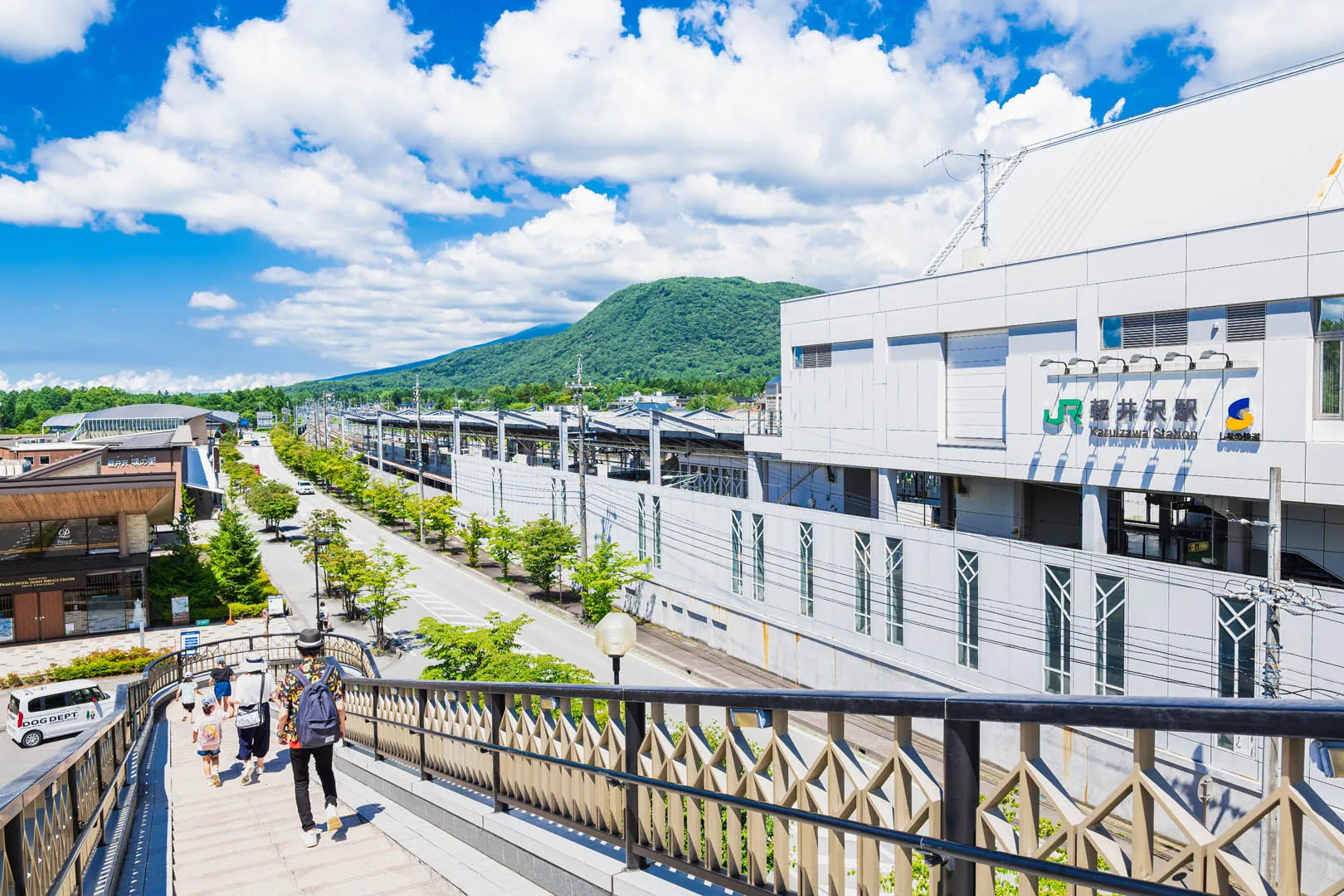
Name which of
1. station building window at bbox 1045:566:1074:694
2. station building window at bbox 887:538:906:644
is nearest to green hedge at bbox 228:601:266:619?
station building window at bbox 887:538:906:644

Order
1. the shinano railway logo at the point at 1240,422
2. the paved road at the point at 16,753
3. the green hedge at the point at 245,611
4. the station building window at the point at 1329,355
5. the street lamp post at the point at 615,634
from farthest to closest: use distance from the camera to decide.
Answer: the green hedge at the point at 245,611 → the paved road at the point at 16,753 → the shinano railway logo at the point at 1240,422 → the station building window at the point at 1329,355 → the street lamp post at the point at 615,634

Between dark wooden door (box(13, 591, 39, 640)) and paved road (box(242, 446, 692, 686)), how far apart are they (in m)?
8.83

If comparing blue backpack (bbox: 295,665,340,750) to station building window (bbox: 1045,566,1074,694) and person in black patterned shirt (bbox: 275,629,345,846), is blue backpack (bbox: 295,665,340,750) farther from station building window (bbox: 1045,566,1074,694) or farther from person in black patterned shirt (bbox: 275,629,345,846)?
station building window (bbox: 1045,566,1074,694)

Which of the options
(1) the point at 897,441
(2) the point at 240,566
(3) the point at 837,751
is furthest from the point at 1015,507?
(2) the point at 240,566

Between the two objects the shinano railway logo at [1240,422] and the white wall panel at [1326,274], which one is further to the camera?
the shinano railway logo at [1240,422]

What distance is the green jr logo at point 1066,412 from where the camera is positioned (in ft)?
60.5

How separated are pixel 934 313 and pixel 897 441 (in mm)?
3567

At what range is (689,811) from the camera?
160 inches

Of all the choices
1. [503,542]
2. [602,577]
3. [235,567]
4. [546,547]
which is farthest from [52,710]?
[503,542]

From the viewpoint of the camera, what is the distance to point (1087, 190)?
26.3 m

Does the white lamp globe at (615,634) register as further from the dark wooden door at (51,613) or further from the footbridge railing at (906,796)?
the dark wooden door at (51,613)

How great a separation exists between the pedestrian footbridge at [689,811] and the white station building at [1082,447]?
9.49 m

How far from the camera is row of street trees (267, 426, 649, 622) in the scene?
31.2 meters

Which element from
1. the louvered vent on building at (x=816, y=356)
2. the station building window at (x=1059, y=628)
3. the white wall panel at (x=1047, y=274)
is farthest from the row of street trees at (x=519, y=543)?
the white wall panel at (x=1047, y=274)
